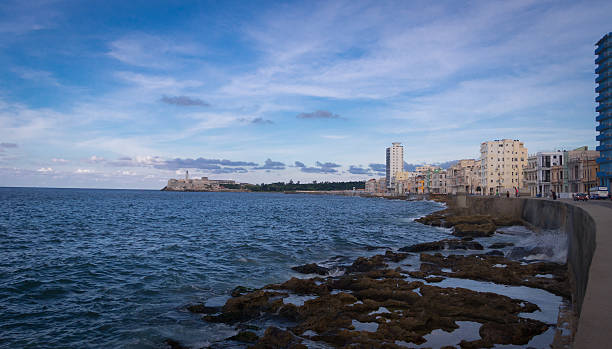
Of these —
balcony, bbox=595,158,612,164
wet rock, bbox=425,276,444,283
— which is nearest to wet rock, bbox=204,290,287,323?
wet rock, bbox=425,276,444,283

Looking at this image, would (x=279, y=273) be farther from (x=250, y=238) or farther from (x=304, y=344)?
(x=250, y=238)

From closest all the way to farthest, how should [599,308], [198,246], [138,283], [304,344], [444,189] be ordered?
[599,308], [304,344], [138,283], [198,246], [444,189]

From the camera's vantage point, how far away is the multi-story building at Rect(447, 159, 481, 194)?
147125mm

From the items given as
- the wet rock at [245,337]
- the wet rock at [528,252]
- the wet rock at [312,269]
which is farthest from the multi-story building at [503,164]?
the wet rock at [245,337]

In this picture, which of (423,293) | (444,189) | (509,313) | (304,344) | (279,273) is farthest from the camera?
(444,189)

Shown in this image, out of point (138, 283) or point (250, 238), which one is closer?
point (138, 283)

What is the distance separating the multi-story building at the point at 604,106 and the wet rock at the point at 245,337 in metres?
76.9

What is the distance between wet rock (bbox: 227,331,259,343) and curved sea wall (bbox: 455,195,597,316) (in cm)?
910

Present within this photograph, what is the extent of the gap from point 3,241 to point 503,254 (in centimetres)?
3821

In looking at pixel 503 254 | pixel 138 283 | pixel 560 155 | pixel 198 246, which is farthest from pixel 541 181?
pixel 138 283

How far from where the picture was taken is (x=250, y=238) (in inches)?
1480

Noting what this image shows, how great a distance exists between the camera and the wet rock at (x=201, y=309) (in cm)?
1510

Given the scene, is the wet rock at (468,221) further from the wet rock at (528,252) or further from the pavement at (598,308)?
the pavement at (598,308)

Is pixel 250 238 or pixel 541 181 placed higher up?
pixel 541 181
